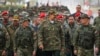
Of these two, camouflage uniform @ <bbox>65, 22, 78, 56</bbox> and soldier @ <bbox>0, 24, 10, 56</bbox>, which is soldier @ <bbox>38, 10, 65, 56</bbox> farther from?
camouflage uniform @ <bbox>65, 22, 78, 56</bbox>

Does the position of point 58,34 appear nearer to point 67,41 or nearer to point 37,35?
point 37,35

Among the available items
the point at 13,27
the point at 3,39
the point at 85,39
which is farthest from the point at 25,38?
the point at 85,39

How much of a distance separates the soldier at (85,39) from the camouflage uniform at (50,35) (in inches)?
25.8

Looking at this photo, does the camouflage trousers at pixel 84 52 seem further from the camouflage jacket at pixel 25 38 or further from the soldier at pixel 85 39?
the camouflage jacket at pixel 25 38

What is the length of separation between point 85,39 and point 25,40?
1598mm

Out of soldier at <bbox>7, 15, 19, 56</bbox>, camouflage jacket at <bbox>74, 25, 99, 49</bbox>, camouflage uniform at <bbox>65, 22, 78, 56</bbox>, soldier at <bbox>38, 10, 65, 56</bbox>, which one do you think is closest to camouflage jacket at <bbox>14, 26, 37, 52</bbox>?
soldier at <bbox>38, 10, 65, 56</bbox>

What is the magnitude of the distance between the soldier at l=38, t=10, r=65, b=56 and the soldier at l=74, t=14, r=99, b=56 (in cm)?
65

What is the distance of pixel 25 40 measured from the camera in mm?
10938

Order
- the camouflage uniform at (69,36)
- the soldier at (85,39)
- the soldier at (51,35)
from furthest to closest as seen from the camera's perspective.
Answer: the camouflage uniform at (69,36)
the soldier at (51,35)
the soldier at (85,39)

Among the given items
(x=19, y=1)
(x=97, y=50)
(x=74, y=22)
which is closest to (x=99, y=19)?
(x=74, y=22)

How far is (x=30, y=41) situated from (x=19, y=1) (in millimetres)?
67314

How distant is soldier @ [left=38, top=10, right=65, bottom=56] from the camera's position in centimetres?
1102

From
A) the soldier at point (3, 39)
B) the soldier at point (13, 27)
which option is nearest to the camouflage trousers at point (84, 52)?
the soldier at point (3, 39)

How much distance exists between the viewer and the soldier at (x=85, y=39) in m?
10.5
